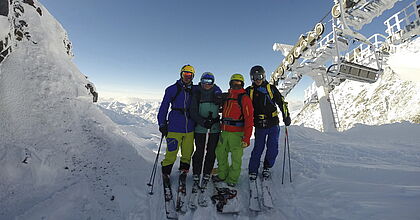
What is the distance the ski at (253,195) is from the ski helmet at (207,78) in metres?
2.31

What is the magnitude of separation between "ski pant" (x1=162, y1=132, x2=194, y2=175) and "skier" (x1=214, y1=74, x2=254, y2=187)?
2.13 feet

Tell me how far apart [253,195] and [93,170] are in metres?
3.57

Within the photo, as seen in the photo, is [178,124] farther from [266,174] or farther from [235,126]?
[266,174]

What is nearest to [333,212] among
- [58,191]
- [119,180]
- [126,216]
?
[126,216]

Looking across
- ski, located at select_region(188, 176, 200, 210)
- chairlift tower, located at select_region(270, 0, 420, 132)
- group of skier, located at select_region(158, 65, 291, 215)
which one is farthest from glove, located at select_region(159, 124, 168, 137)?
chairlift tower, located at select_region(270, 0, 420, 132)

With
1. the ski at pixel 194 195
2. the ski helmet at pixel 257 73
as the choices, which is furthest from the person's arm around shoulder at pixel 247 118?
the ski at pixel 194 195

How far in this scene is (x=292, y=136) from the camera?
28.2 ft

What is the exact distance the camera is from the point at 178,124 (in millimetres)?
4223

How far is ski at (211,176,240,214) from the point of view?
3.62 meters

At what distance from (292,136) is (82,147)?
7.75 m

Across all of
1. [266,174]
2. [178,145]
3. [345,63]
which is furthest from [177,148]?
[345,63]

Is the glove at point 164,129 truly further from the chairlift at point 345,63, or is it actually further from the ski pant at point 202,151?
the chairlift at point 345,63

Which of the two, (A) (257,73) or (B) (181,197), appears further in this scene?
(A) (257,73)

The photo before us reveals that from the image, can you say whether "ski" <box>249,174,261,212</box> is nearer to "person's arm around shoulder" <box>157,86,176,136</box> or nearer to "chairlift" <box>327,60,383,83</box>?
"person's arm around shoulder" <box>157,86,176,136</box>
